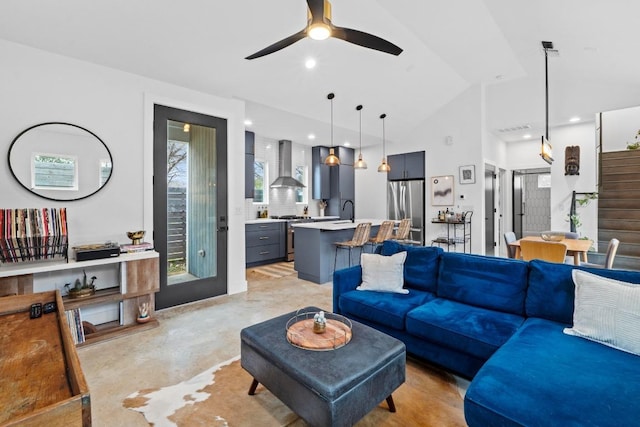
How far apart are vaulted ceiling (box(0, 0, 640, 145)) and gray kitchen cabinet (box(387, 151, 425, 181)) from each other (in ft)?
Result: 3.27

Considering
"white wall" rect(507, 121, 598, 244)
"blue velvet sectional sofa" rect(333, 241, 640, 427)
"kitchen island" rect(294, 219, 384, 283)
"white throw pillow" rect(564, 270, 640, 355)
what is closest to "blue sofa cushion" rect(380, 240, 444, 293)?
"blue velvet sectional sofa" rect(333, 241, 640, 427)

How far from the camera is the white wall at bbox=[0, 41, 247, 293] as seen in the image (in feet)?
9.13

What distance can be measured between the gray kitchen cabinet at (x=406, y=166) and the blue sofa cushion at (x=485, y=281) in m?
4.62

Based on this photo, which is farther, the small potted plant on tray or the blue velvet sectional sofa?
the small potted plant on tray

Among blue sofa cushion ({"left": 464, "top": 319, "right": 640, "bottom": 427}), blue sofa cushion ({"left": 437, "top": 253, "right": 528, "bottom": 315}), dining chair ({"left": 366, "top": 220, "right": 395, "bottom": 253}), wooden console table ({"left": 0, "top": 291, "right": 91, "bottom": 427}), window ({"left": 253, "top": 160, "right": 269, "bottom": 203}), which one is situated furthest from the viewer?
window ({"left": 253, "top": 160, "right": 269, "bottom": 203})

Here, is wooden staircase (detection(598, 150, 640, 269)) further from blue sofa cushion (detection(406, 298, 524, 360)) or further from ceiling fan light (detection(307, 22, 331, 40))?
ceiling fan light (detection(307, 22, 331, 40))

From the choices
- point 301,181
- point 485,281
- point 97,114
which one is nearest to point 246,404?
point 485,281

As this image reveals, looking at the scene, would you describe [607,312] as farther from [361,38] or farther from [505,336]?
[361,38]

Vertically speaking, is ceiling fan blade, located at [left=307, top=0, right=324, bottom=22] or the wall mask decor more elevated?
ceiling fan blade, located at [left=307, top=0, right=324, bottom=22]

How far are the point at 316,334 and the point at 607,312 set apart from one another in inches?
67.0

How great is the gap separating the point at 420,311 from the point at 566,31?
3.78m

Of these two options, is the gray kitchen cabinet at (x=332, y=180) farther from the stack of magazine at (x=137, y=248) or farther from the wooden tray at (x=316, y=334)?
the wooden tray at (x=316, y=334)

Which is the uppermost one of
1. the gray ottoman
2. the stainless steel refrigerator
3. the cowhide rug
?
the stainless steel refrigerator

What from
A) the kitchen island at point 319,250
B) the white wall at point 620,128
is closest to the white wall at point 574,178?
the white wall at point 620,128
